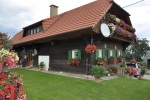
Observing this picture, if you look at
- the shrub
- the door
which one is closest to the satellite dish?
the shrub

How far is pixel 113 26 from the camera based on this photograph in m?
14.3

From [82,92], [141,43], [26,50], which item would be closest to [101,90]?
[82,92]

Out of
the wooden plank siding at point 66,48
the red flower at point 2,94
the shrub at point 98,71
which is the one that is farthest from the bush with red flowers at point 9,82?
the wooden plank siding at point 66,48

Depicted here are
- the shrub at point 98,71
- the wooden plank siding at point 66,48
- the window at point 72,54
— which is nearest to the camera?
the shrub at point 98,71

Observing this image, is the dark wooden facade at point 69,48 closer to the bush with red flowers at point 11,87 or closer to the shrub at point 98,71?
the shrub at point 98,71

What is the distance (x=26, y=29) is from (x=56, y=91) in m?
17.3

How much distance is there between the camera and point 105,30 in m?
13.5

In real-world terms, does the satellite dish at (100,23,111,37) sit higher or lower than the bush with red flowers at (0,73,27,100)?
higher

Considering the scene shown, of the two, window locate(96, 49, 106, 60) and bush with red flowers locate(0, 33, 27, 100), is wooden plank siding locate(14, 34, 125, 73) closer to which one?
window locate(96, 49, 106, 60)

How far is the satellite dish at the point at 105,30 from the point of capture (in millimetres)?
13205

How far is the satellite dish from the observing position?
1320cm

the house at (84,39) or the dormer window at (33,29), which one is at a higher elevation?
the dormer window at (33,29)

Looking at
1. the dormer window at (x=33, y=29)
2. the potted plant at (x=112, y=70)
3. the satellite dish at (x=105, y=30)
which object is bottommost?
the potted plant at (x=112, y=70)

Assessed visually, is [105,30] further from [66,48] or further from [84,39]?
[66,48]
